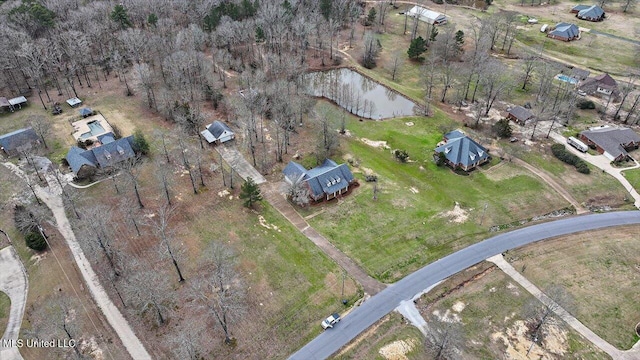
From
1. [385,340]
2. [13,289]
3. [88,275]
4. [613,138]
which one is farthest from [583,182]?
[13,289]

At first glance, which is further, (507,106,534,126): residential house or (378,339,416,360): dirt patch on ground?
(507,106,534,126): residential house

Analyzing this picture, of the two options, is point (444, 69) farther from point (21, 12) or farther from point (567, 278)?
point (21, 12)

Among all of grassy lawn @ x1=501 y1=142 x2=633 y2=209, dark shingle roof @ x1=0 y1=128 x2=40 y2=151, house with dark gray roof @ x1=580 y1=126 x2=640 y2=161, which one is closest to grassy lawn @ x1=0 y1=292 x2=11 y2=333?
dark shingle roof @ x1=0 y1=128 x2=40 y2=151

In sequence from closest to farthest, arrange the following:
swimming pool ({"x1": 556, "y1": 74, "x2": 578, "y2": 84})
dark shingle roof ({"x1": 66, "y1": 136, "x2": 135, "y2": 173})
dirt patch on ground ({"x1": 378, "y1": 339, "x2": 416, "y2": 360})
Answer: dirt patch on ground ({"x1": 378, "y1": 339, "x2": 416, "y2": 360})
dark shingle roof ({"x1": 66, "y1": 136, "x2": 135, "y2": 173})
swimming pool ({"x1": 556, "y1": 74, "x2": 578, "y2": 84})

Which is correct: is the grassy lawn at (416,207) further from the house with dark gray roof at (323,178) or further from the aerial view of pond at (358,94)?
the aerial view of pond at (358,94)

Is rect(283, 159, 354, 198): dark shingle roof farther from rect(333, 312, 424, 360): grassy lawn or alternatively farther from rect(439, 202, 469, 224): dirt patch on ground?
rect(333, 312, 424, 360): grassy lawn

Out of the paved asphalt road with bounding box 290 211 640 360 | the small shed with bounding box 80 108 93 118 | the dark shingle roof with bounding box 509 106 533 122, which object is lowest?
the paved asphalt road with bounding box 290 211 640 360
